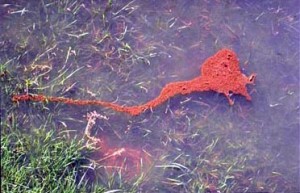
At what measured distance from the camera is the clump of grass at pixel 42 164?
2586 mm

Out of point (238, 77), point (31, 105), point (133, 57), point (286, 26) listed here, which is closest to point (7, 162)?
point (31, 105)

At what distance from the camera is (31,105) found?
268 cm

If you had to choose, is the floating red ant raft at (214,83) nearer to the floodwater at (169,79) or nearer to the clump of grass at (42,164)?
the floodwater at (169,79)

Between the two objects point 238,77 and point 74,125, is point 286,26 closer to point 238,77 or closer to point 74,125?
point 238,77

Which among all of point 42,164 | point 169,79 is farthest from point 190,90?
point 42,164

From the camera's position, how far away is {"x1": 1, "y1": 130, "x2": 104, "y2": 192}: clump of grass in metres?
2.59

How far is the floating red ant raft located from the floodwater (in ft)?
0.09

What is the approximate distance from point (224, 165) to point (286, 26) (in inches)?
29.7

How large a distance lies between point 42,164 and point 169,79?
709 mm

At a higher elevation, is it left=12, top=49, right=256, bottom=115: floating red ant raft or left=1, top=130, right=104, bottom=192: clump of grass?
left=12, top=49, right=256, bottom=115: floating red ant raft

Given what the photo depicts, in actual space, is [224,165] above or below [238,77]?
below

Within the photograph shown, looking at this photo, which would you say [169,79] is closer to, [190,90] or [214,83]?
[190,90]

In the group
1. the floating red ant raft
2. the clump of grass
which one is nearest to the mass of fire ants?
the floating red ant raft

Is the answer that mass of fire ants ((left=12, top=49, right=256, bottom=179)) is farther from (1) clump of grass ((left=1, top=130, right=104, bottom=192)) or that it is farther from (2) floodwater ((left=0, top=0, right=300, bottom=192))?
(1) clump of grass ((left=1, top=130, right=104, bottom=192))
